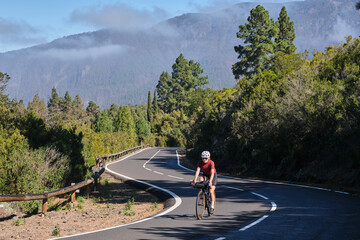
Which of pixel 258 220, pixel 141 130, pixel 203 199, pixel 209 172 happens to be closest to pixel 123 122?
pixel 141 130

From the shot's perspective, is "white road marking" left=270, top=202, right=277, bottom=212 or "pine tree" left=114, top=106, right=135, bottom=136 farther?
"pine tree" left=114, top=106, right=135, bottom=136

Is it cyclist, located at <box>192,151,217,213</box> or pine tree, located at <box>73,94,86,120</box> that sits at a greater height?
pine tree, located at <box>73,94,86,120</box>

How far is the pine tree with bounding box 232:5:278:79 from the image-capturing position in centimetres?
5419

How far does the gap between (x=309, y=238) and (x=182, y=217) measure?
390 cm

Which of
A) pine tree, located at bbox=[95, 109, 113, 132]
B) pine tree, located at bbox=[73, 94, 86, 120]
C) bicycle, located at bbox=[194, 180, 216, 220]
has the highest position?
pine tree, located at bbox=[73, 94, 86, 120]

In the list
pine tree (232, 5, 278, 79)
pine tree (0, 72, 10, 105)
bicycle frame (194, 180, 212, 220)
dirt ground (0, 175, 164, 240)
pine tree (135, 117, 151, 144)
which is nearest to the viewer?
dirt ground (0, 175, 164, 240)

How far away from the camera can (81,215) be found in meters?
12.6

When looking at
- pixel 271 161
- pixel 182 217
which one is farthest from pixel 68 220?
pixel 271 161

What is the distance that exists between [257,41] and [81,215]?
47376 mm

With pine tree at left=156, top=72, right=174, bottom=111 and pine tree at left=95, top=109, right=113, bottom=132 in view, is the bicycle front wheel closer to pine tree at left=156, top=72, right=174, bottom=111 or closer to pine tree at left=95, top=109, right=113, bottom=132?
pine tree at left=95, top=109, right=113, bottom=132

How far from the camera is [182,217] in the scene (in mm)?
10438

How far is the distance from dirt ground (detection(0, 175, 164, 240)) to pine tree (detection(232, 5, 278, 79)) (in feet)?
132

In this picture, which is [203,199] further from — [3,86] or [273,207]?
[3,86]

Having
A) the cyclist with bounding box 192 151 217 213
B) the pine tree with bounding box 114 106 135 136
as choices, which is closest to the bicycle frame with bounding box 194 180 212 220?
the cyclist with bounding box 192 151 217 213
